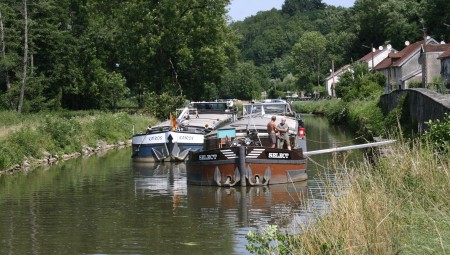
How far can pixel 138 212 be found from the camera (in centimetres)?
1994

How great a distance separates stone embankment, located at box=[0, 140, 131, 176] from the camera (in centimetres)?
3138

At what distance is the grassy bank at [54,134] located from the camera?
32.6 meters

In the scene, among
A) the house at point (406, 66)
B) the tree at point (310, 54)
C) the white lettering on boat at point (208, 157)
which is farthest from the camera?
the tree at point (310, 54)

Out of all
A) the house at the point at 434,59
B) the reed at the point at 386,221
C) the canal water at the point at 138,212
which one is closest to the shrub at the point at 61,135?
the canal water at the point at 138,212

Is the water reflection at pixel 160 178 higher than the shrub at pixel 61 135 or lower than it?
lower

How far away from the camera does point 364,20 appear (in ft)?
385

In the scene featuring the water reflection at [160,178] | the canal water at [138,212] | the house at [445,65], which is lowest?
the canal water at [138,212]

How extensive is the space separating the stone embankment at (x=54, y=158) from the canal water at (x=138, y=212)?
1.61 meters

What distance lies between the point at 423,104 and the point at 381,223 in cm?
2059

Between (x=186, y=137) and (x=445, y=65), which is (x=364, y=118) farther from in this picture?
(x=445, y=65)

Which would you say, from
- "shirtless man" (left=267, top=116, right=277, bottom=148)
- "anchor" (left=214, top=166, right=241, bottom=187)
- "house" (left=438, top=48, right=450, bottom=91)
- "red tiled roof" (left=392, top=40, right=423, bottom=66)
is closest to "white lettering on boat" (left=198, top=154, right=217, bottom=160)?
"anchor" (left=214, top=166, right=241, bottom=187)

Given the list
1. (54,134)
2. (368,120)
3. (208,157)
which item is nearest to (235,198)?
(208,157)

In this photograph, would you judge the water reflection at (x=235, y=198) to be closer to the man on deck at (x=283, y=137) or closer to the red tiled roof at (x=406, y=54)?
the man on deck at (x=283, y=137)

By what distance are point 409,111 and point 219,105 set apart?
44.0 feet
